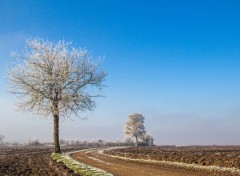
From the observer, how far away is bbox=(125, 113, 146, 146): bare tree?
116 meters

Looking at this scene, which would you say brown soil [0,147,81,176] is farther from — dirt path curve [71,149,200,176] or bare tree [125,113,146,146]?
bare tree [125,113,146,146]

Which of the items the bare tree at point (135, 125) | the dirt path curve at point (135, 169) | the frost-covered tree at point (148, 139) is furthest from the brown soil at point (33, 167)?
the frost-covered tree at point (148, 139)

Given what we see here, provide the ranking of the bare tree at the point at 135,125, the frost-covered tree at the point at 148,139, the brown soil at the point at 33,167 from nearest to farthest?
the brown soil at the point at 33,167 → the bare tree at the point at 135,125 → the frost-covered tree at the point at 148,139

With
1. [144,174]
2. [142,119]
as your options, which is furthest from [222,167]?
[142,119]

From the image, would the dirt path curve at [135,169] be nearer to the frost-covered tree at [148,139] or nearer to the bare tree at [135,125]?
the bare tree at [135,125]

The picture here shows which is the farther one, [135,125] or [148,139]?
[148,139]

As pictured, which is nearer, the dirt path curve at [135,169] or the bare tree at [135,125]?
the dirt path curve at [135,169]

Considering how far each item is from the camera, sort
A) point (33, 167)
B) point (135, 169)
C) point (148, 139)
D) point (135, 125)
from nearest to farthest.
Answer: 1. point (135, 169)
2. point (33, 167)
3. point (135, 125)
4. point (148, 139)

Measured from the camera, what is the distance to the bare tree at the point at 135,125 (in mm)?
115625

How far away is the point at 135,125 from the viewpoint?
115 m

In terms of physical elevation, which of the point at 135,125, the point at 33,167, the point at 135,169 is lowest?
the point at 135,169

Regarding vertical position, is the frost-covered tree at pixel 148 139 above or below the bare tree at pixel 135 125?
below

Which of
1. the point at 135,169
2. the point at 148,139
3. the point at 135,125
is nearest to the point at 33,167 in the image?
the point at 135,169

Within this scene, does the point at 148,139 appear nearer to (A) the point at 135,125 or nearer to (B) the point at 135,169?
(A) the point at 135,125
